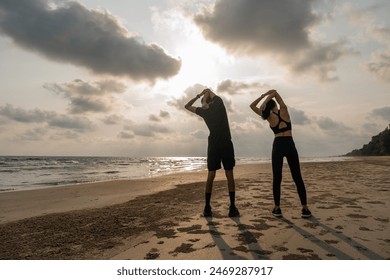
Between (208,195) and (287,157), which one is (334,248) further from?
(208,195)

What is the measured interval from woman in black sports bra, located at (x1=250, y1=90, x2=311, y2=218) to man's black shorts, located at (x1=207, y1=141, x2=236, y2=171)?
808 millimetres

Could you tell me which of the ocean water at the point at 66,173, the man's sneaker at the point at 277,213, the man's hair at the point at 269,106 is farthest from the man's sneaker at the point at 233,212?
the ocean water at the point at 66,173

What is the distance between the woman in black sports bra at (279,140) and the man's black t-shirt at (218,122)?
2.42 ft

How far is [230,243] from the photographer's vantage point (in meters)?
3.68

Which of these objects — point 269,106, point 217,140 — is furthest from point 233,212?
point 269,106

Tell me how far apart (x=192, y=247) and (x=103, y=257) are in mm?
1128

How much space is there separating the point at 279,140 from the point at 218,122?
3.97 feet

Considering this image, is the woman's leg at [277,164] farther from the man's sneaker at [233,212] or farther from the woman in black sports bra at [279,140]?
the man's sneaker at [233,212]

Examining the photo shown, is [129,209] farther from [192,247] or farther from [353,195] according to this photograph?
[353,195]

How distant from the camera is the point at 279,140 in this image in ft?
17.3

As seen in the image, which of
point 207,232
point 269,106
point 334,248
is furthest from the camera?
point 269,106

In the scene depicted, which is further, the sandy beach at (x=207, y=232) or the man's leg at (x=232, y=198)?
the man's leg at (x=232, y=198)

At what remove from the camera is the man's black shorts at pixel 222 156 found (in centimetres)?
545

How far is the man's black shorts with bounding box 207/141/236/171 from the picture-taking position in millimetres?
5449
